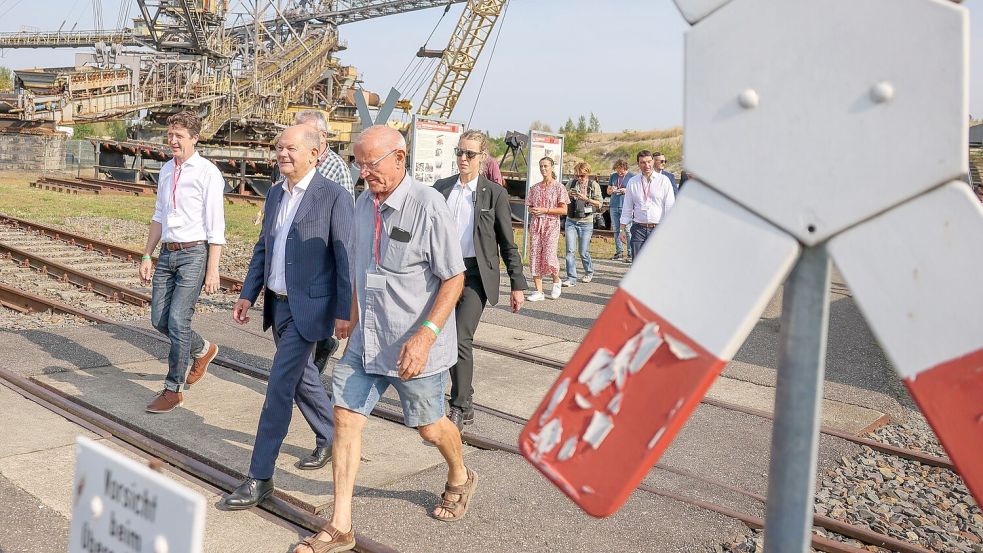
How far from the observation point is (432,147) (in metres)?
14.1

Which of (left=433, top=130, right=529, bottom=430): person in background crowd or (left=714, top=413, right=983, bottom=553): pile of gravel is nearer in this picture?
(left=714, top=413, right=983, bottom=553): pile of gravel

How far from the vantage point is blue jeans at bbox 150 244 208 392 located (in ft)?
19.2

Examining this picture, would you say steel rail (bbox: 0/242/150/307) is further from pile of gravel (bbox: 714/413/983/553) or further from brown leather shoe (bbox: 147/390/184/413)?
pile of gravel (bbox: 714/413/983/553)

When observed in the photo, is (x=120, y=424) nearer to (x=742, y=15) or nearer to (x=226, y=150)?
(x=742, y=15)

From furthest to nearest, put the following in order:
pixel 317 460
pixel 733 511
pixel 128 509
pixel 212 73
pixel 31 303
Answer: pixel 212 73 → pixel 31 303 → pixel 317 460 → pixel 733 511 → pixel 128 509

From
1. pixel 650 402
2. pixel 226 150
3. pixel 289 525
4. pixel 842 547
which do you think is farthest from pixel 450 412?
pixel 226 150

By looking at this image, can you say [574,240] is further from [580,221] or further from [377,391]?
[377,391]

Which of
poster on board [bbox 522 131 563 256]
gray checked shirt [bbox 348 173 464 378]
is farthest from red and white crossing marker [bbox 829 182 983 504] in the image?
poster on board [bbox 522 131 563 256]

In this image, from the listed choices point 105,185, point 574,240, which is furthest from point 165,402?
point 105,185

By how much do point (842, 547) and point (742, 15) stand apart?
11.2 ft

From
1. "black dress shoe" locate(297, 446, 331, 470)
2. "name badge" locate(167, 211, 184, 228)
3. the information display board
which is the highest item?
"name badge" locate(167, 211, 184, 228)

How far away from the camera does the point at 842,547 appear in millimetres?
4016

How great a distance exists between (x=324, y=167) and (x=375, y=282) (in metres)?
2.82

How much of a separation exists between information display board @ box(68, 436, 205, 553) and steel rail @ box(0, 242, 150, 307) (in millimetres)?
8141
